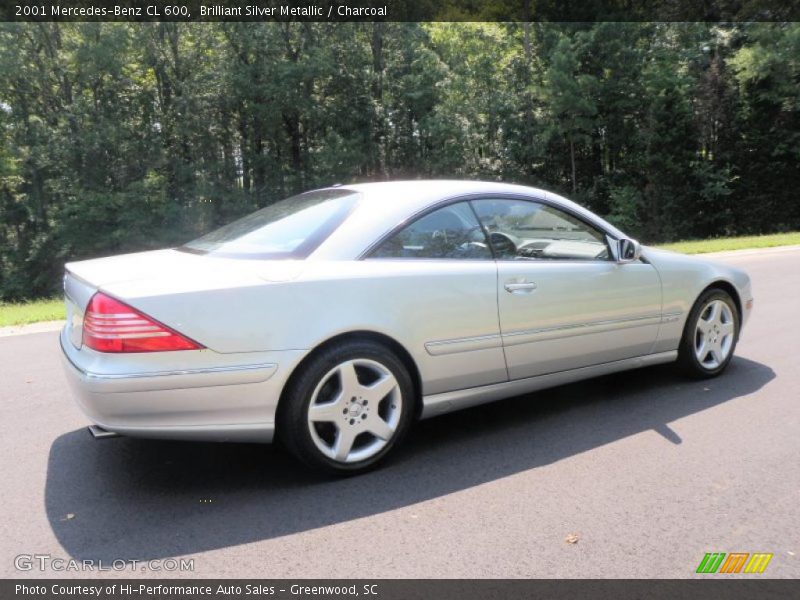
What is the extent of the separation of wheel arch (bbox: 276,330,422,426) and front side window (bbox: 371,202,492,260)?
448mm

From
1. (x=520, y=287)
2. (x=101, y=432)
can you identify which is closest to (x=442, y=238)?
(x=520, y=287)

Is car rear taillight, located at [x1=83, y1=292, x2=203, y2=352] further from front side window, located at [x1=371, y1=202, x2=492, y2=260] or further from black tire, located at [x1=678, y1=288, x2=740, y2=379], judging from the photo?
black tire, located at [x1=678, y1=288, x2=740, y2=379]

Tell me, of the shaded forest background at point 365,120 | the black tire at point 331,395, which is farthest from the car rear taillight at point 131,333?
the shaded forest background at point 365,120

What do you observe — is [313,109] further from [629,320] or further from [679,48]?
[629,320]

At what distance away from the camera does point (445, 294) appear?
368 cm

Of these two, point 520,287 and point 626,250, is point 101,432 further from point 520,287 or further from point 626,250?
point 626,250

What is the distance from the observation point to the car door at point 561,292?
3.97 metres

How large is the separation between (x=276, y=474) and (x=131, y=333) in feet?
3.57

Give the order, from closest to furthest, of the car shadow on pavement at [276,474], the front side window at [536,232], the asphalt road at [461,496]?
1. the asphalt road at [461,496]
2. the car shadow on pavement at [276,474]
3. the front side window at [536,232]

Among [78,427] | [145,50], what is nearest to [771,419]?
[78,427]

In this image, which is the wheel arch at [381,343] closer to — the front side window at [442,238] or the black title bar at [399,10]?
the front side window at [442,238]

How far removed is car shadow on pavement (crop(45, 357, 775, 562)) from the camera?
9.66 feet

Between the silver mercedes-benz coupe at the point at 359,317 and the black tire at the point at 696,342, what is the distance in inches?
7.8

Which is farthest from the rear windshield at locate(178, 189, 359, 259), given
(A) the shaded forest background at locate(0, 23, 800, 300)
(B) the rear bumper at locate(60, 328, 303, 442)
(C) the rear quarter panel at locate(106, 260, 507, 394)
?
(A) the shaded forest background at locate(0, 23, 800, 300)
